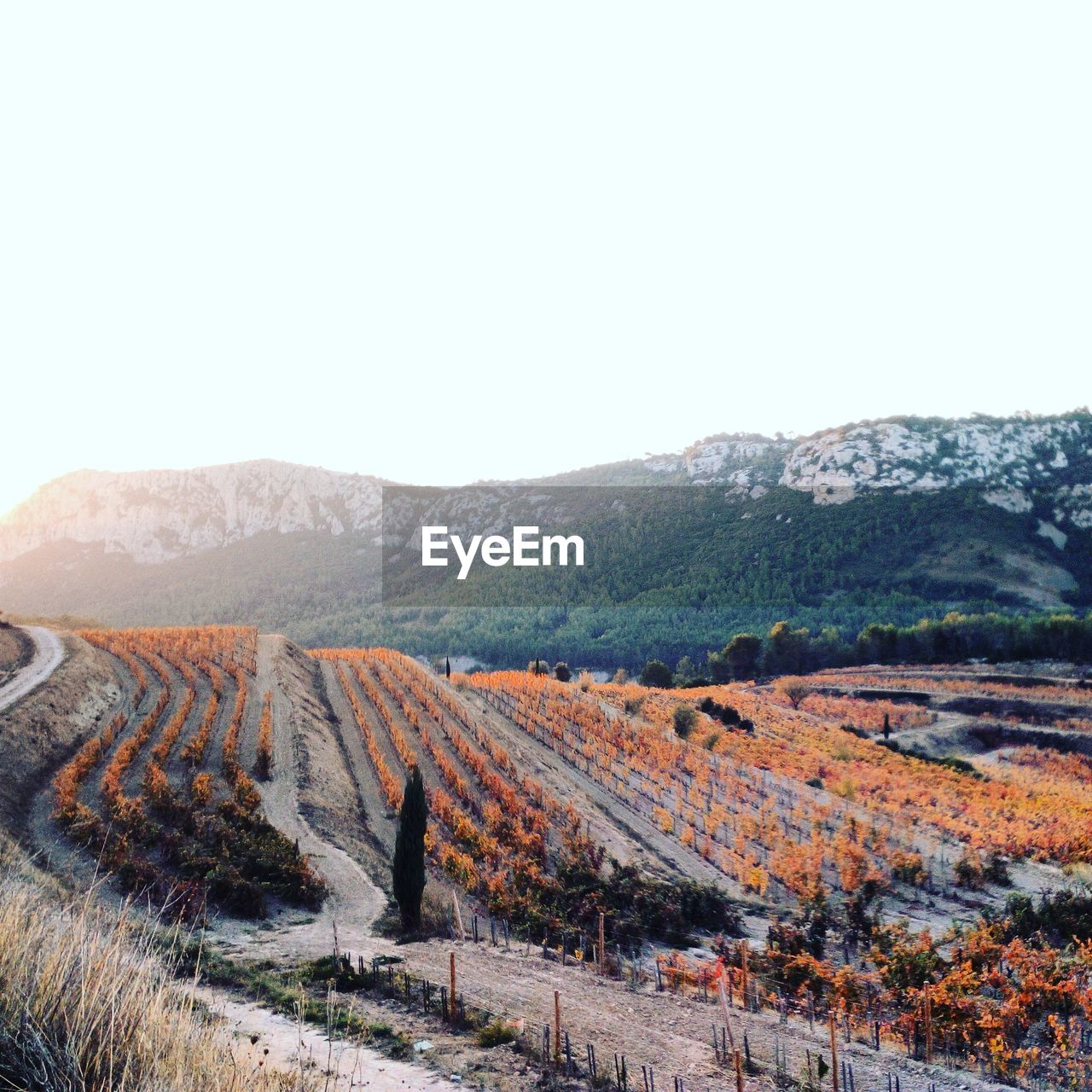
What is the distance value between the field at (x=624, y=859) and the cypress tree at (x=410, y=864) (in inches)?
26.2

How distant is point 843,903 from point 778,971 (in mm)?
6059

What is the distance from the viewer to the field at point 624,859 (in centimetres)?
1127

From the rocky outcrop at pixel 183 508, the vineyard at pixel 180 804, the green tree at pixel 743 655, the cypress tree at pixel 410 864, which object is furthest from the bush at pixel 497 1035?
the rocky outcrop at pixel 183 508

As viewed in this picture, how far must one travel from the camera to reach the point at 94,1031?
14.5 ft

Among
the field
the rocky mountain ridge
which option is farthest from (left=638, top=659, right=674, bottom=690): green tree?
the rocky mountain ridge

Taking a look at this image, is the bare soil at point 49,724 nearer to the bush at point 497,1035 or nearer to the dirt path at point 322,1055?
the dirt path at point 322,1055

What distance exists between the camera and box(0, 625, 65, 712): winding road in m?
26.7

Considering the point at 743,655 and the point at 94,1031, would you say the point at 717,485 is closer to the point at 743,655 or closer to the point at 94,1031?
the point at 743,655

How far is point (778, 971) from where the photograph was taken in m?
14.7

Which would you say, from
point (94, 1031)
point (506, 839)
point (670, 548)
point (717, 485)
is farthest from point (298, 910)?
point (717, 485)

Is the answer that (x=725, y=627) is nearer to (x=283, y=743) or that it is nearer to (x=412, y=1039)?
(x=283, y=743)

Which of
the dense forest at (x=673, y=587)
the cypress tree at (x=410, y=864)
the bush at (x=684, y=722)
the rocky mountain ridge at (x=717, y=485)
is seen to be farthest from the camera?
the rocky mountain ridge at (x=717, y=485)

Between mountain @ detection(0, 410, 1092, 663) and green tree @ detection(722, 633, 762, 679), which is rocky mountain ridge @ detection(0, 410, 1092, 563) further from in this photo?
green tree @ detection(722, 633, 762, 679)

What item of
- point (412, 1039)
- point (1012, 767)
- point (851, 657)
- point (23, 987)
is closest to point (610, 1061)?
point (412, 1039)
